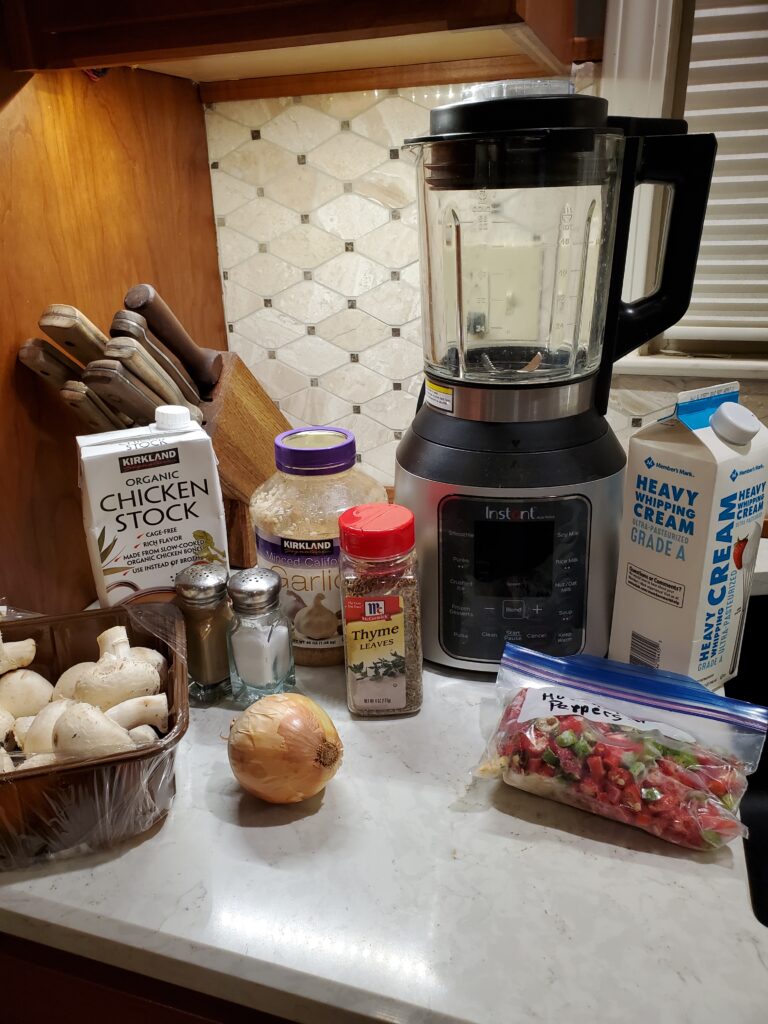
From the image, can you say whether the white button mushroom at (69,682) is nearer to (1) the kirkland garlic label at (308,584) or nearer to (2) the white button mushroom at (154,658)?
(2) the white button mushroom at (154,658)

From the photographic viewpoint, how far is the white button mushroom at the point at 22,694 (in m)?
0.73

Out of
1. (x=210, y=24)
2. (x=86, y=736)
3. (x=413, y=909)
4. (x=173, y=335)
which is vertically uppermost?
(x=210, y=24)

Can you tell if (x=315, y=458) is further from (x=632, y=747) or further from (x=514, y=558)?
(x=632, y=747)

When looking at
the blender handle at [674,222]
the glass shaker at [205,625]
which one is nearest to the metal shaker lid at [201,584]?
the glass shaker at [205,625]

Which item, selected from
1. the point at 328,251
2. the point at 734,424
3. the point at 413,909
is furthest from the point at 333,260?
the point at 413,909

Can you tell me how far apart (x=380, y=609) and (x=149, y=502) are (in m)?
0.27

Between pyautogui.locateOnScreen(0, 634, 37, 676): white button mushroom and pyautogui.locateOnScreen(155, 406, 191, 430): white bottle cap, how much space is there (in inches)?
9.8

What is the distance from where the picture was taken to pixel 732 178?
1120 mm

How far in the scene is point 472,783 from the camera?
0.73 meters

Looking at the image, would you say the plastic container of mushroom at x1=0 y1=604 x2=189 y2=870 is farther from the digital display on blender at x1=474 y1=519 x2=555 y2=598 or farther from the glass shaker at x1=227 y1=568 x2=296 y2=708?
the digital display on blender at x1=474 y1=519 x2=555 y2=598

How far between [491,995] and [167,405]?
2.12 ft

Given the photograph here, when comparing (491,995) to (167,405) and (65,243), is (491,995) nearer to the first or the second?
(167,405)

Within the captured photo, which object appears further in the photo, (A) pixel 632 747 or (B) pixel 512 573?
(B) pixel 512 573

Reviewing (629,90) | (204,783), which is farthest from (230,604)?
(629,90)
